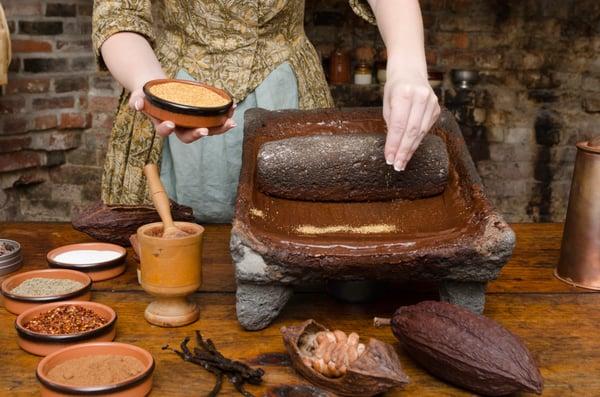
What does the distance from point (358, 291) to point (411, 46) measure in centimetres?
47

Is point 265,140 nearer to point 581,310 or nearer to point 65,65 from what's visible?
point 581,310

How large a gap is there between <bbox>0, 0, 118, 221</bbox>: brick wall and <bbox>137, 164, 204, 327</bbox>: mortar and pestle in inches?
83.0

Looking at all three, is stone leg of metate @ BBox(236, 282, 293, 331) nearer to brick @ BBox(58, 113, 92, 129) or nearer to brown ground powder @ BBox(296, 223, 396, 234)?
brown ground powder @ BBox(296, 223, 396, 234)

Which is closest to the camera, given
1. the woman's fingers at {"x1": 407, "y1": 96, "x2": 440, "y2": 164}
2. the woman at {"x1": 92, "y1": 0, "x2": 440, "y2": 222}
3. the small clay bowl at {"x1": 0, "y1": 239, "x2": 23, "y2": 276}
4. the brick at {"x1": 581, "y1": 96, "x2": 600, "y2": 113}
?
the woman's fingers at {"x1": 407, "y1": 96, "x2": 440, "y2": 164}

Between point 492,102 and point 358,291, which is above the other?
point 492,102

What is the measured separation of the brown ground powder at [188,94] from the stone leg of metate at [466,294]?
51cm

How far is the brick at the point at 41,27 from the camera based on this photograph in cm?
312

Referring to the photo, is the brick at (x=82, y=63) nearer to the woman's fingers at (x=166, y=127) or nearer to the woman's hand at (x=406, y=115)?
the woman's fingers at (x=166, y=127)

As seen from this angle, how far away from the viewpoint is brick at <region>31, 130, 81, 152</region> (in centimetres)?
326

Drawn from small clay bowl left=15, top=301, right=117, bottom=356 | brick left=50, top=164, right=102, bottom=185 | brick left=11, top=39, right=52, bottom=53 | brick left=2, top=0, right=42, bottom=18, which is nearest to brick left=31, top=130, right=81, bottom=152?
brick left=50, top=164, right=102, bottom=185

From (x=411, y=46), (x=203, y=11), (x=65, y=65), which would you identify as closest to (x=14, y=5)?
(x=65, y=65)

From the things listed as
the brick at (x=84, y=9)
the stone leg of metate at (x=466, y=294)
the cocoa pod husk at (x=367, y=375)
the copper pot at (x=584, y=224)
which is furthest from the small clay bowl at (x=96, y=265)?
the brick at (x=84, y=9)

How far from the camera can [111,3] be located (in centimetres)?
157

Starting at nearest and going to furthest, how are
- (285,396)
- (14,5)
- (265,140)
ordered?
(285,396) < (265,140) < (14,5)
